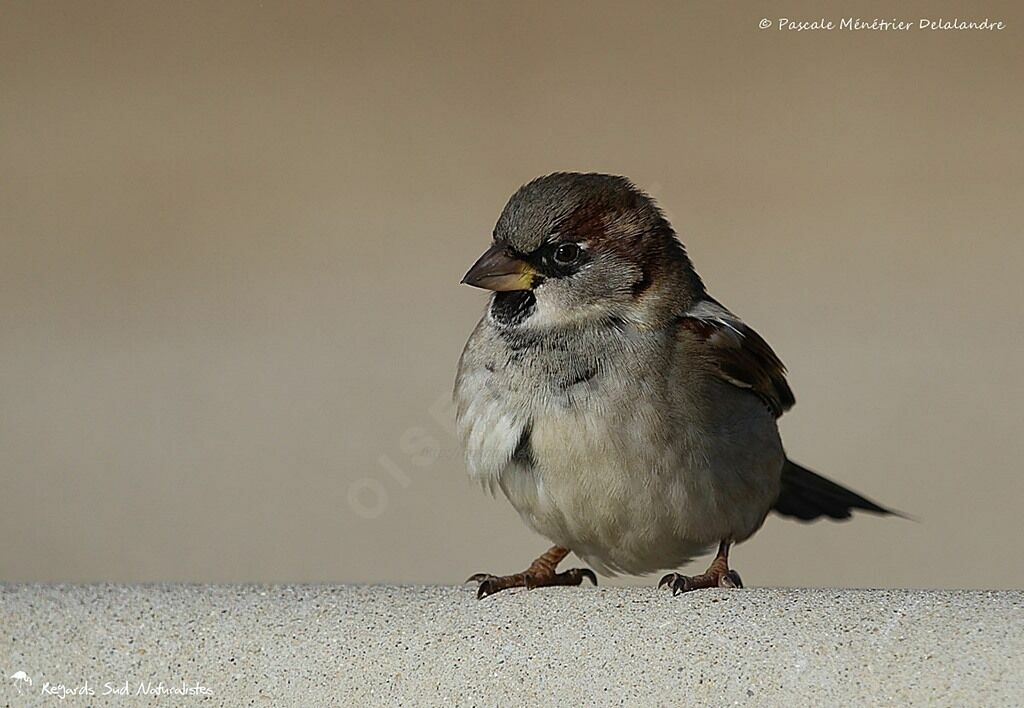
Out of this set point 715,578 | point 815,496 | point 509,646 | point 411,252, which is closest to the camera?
point 509,646

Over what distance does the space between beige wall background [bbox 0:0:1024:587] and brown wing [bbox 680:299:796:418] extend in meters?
0.96

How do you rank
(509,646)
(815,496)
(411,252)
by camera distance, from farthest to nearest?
1. (411,252)
2. (815,496)
3. (509,646)

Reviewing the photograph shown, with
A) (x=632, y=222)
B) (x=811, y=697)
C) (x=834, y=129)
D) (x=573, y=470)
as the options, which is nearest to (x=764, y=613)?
(x=811, y=697)

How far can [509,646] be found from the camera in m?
1.24

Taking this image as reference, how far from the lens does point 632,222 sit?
5.81 ft

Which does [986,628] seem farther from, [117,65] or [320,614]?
[117,65]

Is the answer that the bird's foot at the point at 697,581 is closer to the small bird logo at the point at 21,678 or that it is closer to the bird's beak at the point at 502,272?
the bird's beak at the point at 502,272

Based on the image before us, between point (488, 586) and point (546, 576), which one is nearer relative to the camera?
point (488, 586)

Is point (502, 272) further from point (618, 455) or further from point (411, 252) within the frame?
point (411, 252)

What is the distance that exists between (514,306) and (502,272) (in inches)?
2.5

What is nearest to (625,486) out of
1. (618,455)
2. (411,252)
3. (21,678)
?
(618,455)

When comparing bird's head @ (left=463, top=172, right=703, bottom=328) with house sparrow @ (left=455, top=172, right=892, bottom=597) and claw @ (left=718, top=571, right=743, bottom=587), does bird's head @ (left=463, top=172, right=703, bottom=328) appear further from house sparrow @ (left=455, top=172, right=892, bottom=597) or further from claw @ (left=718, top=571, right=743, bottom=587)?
claw @ (left=718, top=571, right=743, bottom=587)

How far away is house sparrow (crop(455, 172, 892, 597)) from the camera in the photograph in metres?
1.70

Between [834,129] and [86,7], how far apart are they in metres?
1.45
